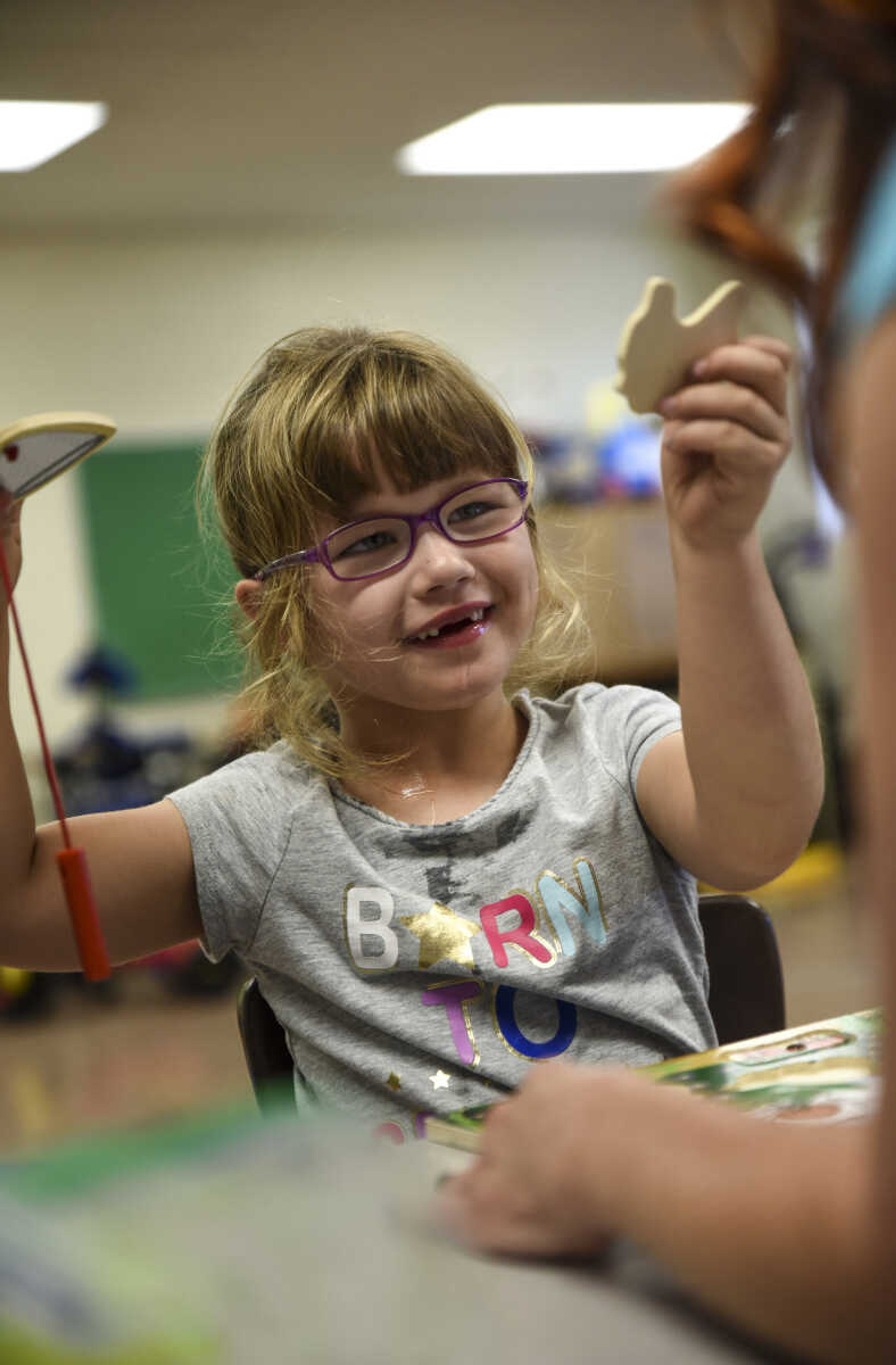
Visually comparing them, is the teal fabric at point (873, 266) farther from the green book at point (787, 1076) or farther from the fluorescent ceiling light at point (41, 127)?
the fluorescent ceiling light at point (41, 127)

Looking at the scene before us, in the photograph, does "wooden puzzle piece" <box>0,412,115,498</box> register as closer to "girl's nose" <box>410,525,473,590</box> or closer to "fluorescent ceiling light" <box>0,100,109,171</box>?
"girl's nose" <box>410,525,473,590</box>

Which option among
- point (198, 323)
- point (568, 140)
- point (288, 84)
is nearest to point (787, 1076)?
point (288, 84)

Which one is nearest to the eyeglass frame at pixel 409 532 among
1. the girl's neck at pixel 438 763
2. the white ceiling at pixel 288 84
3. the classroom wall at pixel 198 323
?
the girl's neck at pixel 438 763

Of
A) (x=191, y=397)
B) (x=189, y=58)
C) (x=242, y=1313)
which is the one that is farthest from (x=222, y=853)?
(x=191, y=397)

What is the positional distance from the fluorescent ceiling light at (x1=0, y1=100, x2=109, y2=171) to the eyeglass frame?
3.49m

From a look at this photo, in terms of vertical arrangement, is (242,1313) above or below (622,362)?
below

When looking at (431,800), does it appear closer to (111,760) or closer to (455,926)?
(455,926)

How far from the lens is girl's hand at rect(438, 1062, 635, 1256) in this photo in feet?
1.45

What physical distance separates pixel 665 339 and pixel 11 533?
49cm

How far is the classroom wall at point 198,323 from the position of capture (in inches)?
211

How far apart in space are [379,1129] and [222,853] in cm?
26

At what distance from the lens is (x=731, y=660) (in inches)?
35.2

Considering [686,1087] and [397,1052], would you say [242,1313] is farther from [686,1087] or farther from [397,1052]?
[397,1052]

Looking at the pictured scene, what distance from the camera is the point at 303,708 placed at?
117 cm
